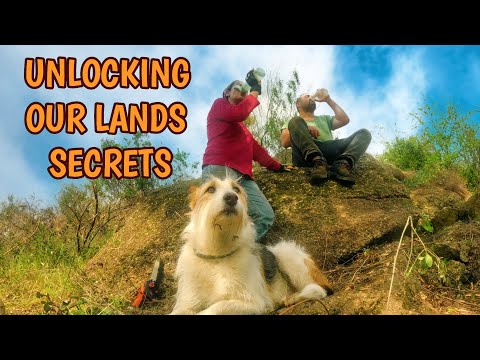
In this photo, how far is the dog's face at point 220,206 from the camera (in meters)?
3.59

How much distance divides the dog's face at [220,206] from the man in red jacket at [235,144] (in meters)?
0.60

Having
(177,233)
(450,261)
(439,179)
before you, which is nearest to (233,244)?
(177,233)

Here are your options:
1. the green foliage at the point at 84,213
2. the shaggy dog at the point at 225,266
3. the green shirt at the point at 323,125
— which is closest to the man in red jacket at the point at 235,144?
the shaggy dog at the point at 225,266

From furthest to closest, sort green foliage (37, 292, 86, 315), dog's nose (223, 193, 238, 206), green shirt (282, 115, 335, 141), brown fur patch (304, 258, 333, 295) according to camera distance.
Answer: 1. green shirt (282, 115, 335, 141)
2. brown fur patch (304, 258, 333, 295)
3. green foliage (37, 292, 86, 315)
4. dog's nose (223, 193, 238, 206)

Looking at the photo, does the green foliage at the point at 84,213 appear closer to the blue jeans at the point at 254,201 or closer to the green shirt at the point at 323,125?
the blue jeans at the point at 254,201

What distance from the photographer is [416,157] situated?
277 inches

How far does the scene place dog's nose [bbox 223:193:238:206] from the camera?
141 inches

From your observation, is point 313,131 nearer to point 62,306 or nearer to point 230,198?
point 230,198

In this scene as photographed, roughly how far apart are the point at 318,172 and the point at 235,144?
1.29 meters

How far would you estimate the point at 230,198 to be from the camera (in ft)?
11.8

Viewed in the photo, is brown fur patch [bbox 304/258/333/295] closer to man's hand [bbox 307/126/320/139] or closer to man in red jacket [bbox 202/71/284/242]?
man in red jacket [bbox 202/71/284/242]

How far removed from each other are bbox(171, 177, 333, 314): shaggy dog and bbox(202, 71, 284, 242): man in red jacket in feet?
2.29

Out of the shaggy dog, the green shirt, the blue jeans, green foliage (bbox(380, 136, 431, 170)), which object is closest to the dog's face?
the shaggy dog
